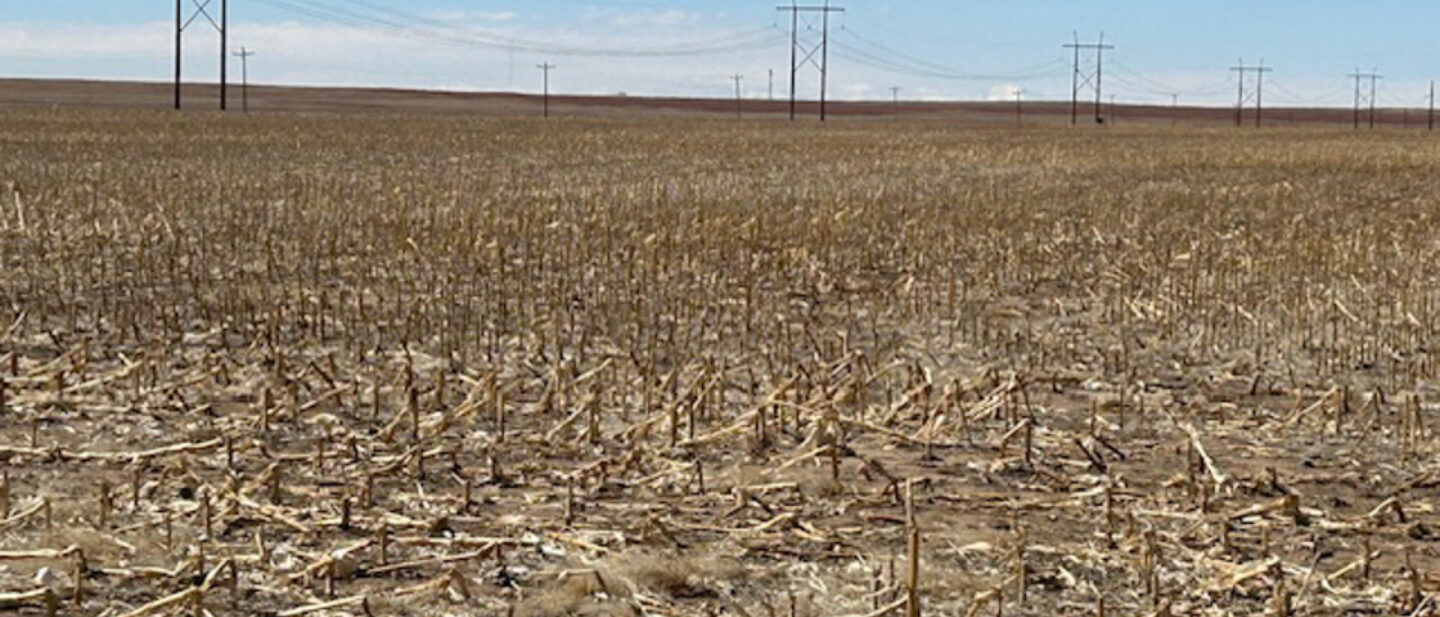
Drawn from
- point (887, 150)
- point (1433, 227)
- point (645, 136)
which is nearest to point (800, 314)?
point (1433, 227)

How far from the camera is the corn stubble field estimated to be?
562 centimetres

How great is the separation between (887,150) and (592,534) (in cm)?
3795

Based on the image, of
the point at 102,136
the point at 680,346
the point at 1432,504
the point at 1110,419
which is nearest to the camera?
the point at 1432,504

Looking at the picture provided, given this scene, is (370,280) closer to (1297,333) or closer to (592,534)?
(1297,333)

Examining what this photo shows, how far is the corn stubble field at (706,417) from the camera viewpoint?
5.62 m

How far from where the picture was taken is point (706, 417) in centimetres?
815

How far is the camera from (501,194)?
22.8 metres

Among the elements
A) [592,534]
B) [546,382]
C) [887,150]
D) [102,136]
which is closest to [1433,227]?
[546,382]

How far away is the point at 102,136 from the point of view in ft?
132

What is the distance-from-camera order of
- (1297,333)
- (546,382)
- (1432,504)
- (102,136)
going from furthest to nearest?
(102,136) < (1297,333) < (546,382) < (1432,504)

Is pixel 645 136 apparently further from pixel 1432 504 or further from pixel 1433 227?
pixel 1432 504

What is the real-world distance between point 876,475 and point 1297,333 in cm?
504

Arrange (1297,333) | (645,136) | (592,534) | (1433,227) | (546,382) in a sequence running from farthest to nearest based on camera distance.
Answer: (645,136) → (1433,227) → (1297,333) → (546,382) → (592,534)

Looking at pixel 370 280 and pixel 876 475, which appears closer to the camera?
pixel 876 475
